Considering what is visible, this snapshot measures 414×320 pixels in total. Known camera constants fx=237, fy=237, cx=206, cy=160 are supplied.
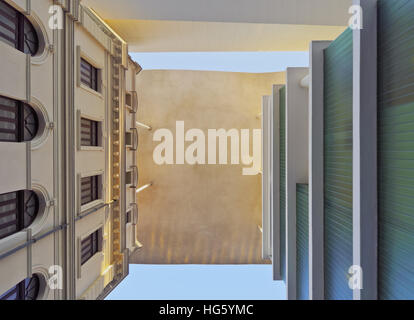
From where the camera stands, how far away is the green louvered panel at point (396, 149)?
166 inches

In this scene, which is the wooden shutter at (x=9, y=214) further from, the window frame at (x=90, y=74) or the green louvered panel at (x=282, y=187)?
the green louvered panel at (x=282, y=187)

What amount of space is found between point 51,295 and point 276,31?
1650 centimetres

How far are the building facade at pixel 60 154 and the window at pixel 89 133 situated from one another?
42 mm

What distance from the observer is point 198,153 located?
1839cm

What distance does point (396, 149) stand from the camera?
14.6 feet

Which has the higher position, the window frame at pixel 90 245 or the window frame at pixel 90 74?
the window frame at pixel 90 74

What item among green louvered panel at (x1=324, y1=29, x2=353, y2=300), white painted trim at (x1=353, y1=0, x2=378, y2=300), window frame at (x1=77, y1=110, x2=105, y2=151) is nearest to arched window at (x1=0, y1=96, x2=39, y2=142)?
window frame at (x1=77, y1=110, x2=105, y2=151)

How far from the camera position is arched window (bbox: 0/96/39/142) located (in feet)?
19.0

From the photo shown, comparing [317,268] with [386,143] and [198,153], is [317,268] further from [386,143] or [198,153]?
[198,153]

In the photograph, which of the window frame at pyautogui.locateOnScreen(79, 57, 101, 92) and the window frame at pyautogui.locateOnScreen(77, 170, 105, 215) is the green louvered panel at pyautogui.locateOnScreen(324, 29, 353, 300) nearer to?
the window frame at pyautogui.locateOnScreen(77, 170, 105, 215)

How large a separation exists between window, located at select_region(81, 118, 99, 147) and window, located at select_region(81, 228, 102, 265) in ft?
12.0

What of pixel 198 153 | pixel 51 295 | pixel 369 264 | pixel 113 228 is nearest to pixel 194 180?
pixel 198 153
